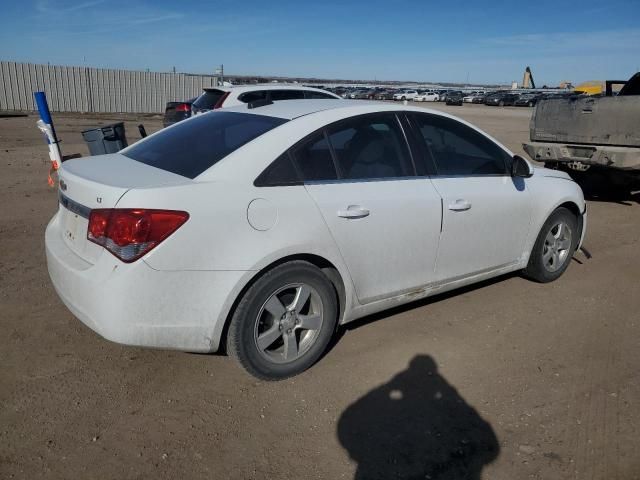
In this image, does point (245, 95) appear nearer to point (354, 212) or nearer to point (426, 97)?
point (354, 212)

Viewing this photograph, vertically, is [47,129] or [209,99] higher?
[209,99]

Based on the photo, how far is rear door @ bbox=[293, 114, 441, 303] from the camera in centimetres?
330

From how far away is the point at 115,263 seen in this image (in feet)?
9.00

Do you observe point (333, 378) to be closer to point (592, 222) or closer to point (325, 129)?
point (325, 129)

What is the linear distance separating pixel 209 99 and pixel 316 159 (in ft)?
30.6

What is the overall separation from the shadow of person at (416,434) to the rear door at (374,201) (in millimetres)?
701

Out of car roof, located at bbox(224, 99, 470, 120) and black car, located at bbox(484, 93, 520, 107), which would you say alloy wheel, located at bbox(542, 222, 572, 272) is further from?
black car, located at bbox(484, 93, 520, 107)

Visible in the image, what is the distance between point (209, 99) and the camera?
11953 mm

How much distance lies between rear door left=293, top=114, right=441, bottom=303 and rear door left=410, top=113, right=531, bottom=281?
16cm

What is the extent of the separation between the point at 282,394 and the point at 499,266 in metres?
2.23

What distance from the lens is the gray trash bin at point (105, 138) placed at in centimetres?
733

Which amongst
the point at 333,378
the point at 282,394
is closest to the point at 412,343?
the point at 333,378

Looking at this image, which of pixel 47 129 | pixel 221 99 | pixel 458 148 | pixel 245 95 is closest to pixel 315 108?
pixel 458 148

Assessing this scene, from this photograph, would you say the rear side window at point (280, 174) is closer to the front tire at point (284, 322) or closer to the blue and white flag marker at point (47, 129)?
the front tire at point (284, 322)
